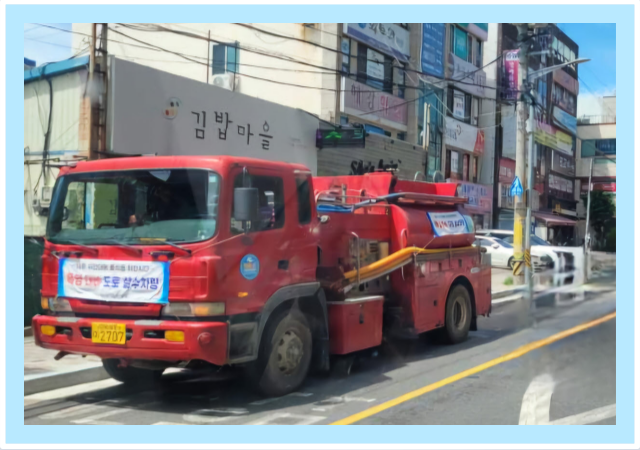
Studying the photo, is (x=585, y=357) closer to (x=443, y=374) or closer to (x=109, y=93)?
(x=443, y=374)

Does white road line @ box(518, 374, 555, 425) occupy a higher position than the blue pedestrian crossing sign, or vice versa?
the blue pedestrian crossing sign

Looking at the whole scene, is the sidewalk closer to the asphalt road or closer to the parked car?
the asphalt road

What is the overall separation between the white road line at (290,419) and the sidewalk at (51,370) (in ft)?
7.29

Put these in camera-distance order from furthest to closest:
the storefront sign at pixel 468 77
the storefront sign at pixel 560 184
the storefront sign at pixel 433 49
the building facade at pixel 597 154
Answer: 1. the storefront sign at pixel 468 77
2. the storefront sign at pixel 560 184
3. the storefront sign at pixel 433 49
4. the building facade at pixel 597 154

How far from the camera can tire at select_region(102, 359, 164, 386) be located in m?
6.60

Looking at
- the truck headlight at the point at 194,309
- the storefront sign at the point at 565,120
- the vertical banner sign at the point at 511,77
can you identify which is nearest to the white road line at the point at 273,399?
the truck headlight at the point at 194,309

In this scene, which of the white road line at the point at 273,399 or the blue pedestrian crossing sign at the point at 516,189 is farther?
the blue pedestrian crossing sign at the point at 516,189

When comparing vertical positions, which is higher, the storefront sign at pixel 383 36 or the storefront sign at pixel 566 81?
the storefront sign at pixel 383 36

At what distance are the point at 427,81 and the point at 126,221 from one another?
26.3ft

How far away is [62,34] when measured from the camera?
Result: 6934mm

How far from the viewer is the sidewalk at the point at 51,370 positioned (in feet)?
20.6

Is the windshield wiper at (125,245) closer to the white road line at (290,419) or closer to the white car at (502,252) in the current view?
the white road line at (290,419)

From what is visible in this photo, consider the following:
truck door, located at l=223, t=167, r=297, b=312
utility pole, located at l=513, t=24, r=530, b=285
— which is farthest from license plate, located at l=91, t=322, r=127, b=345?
utility pole, located at l=513, t=24, r=530, b=285

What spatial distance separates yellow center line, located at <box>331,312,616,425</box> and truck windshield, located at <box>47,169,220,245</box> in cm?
203
